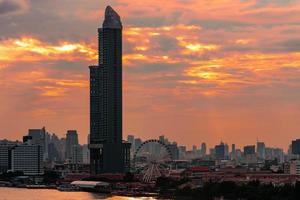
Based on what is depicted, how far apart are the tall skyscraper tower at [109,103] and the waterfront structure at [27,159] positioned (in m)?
11.7

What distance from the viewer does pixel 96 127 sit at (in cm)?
9794

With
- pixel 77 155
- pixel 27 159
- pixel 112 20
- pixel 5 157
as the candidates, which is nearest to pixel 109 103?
pixel 112 20

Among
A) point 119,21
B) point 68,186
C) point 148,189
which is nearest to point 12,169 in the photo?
point 119,21

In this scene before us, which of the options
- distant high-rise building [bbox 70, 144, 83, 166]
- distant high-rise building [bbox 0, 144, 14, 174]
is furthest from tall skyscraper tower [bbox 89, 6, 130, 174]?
distant high-rise building [bbox 70, 144, 83, 166]

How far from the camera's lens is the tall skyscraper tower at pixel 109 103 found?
94062 millimetres

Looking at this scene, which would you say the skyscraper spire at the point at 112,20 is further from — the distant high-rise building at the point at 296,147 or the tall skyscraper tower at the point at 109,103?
the distant high-rise building at the point at 296,147

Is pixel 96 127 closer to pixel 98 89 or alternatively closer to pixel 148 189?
pixel 98 89

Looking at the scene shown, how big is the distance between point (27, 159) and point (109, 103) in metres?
17.1

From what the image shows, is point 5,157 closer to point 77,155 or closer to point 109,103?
point 109,103

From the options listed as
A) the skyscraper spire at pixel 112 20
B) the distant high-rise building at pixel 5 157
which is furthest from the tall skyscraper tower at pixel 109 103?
the distant high-rise building at pixel 5 157

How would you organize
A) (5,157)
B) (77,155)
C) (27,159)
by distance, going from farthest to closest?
(77,155)
(5,157)
(27,159)

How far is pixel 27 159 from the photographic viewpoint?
10594 centimetres

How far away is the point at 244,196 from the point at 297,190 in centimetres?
444

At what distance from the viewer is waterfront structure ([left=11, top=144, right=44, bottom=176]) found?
346ft
